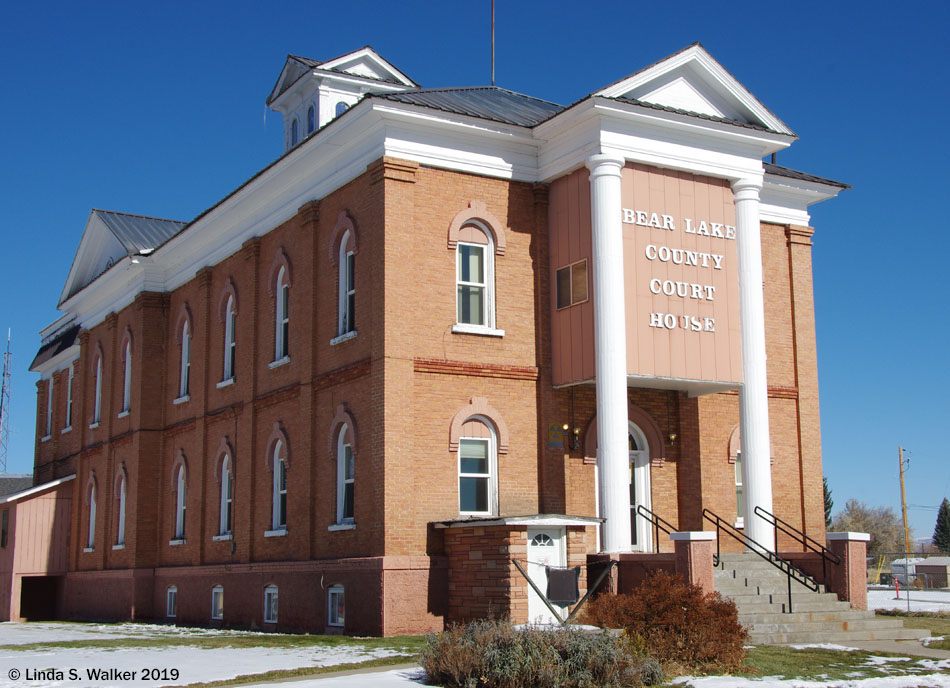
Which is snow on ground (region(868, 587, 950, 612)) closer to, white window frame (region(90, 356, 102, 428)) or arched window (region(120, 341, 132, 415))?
arched window (region(120, 341, 132, 415))

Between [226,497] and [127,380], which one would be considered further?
[127,380]

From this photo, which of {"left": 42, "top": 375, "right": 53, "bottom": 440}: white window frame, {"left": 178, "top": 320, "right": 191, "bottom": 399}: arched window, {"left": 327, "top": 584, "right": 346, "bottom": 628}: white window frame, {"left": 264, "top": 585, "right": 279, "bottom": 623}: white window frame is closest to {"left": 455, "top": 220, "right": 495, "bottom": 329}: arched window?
{"left": 327, "top": 584, "right": 346, "bottom": 628}: white window frame

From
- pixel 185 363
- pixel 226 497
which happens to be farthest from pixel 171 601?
pixel 185 363

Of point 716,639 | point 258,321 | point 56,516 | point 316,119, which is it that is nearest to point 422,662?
point 716,639

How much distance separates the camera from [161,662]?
17422 mm

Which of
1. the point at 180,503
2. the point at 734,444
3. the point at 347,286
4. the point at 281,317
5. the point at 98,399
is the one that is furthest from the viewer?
the point at 98,399

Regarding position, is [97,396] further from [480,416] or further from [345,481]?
[480,416]

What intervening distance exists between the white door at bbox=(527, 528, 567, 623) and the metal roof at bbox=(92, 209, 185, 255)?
61.6 ft

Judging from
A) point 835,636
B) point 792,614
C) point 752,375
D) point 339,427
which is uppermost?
point 752,375

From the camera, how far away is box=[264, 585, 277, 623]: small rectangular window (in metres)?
26.0

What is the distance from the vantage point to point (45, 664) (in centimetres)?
1753

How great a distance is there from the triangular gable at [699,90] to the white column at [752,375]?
54.6 inches

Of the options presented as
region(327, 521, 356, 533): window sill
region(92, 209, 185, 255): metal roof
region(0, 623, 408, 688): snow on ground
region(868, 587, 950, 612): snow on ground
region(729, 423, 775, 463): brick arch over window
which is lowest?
region(0, 623, 408, 688): snow on ground

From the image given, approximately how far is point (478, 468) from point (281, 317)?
23.5 feet
